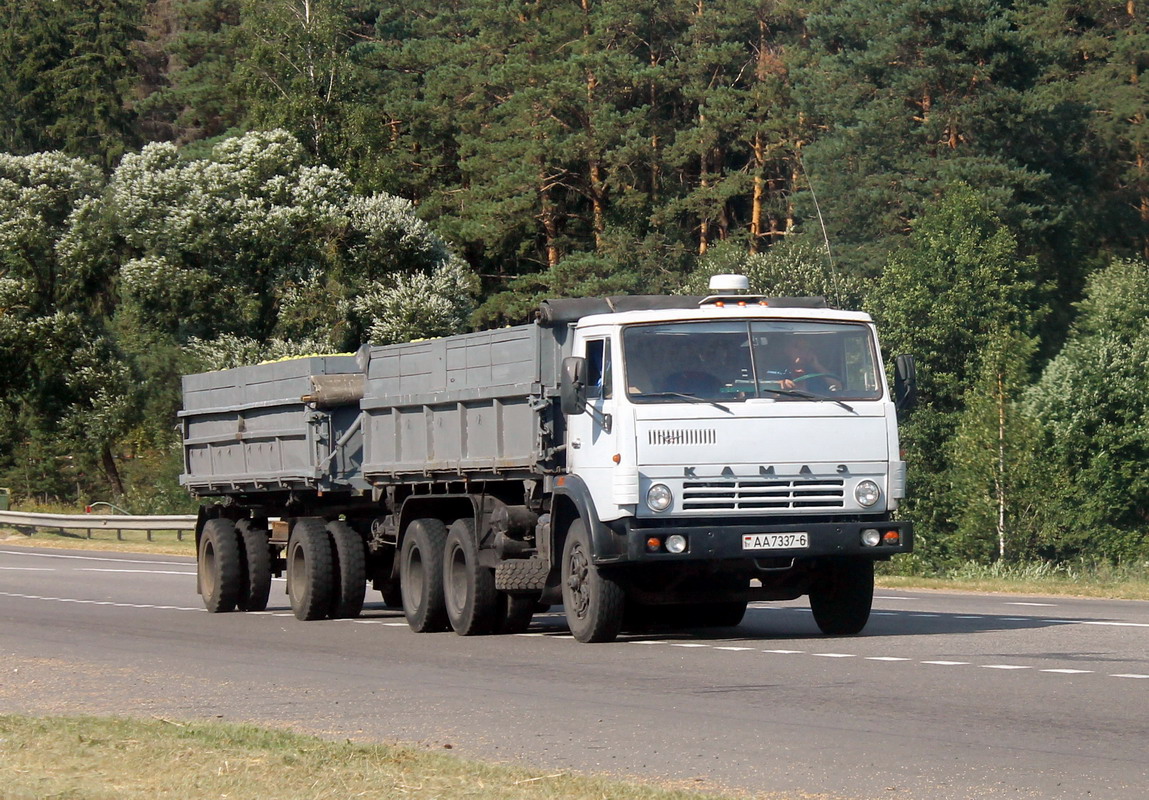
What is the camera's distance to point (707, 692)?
11.7 m

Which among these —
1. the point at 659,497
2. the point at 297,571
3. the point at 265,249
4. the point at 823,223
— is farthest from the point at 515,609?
the point at 823,223

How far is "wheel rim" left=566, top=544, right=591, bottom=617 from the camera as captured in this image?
591 inches

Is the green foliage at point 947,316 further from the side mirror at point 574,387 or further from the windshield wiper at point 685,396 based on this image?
the side mirror at point 574,387

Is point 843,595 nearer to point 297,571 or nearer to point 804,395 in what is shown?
point 804,395

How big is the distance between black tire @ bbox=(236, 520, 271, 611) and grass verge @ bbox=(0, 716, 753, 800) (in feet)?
38.5

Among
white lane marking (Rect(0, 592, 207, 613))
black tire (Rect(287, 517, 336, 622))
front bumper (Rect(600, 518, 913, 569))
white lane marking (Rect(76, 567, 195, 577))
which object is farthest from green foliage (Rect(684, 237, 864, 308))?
front bumper (Rect(600, 518, 913, 569))

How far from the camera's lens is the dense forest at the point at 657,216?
180 ft

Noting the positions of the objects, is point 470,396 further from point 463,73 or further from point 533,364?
point 463,73

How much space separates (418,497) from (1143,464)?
4062cm

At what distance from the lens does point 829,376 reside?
1514 cm

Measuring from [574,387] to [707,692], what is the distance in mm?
3610

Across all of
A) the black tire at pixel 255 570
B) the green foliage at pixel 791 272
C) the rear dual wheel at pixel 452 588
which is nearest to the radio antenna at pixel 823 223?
the green foliage at pixel 791 272

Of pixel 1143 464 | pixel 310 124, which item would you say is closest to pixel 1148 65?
pixel 1143 464

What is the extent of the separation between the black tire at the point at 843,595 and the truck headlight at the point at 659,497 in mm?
1648
